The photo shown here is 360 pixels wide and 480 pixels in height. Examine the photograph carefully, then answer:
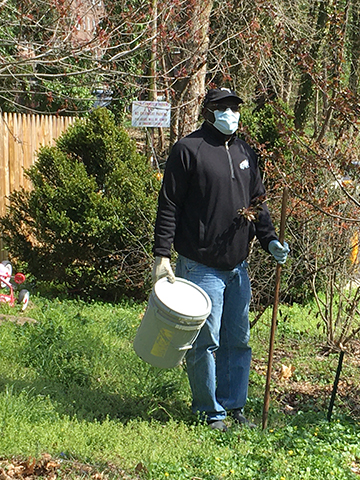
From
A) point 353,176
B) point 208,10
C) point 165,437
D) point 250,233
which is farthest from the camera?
point 208,10

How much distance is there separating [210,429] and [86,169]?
432 cm

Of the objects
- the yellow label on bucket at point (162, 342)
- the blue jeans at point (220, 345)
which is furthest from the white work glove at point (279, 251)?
the yellow label on bucket at point (162, 342)

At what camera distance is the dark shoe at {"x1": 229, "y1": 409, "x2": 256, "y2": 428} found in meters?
3.98

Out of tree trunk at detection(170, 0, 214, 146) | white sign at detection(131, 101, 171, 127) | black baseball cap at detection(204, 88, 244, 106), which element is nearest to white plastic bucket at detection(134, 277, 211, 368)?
black baseball cap at detection(204, 88, 244, 106)

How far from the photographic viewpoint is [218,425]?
3.86 m

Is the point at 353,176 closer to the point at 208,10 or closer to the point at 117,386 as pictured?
the point at 117,386

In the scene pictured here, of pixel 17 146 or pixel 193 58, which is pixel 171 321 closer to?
pixel 193 58

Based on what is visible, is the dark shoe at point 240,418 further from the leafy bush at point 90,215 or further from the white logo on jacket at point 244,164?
the leafy bush at point 90,215

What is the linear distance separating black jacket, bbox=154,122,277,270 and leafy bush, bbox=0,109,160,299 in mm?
3048

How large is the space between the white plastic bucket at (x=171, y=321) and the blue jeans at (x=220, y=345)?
15cm

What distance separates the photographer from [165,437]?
3.66 metres

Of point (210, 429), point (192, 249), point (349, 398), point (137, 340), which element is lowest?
point (349, 398)

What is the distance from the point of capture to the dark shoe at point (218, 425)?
3838 millimetres

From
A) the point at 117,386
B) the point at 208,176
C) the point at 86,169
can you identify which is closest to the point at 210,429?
the point at 117,386
